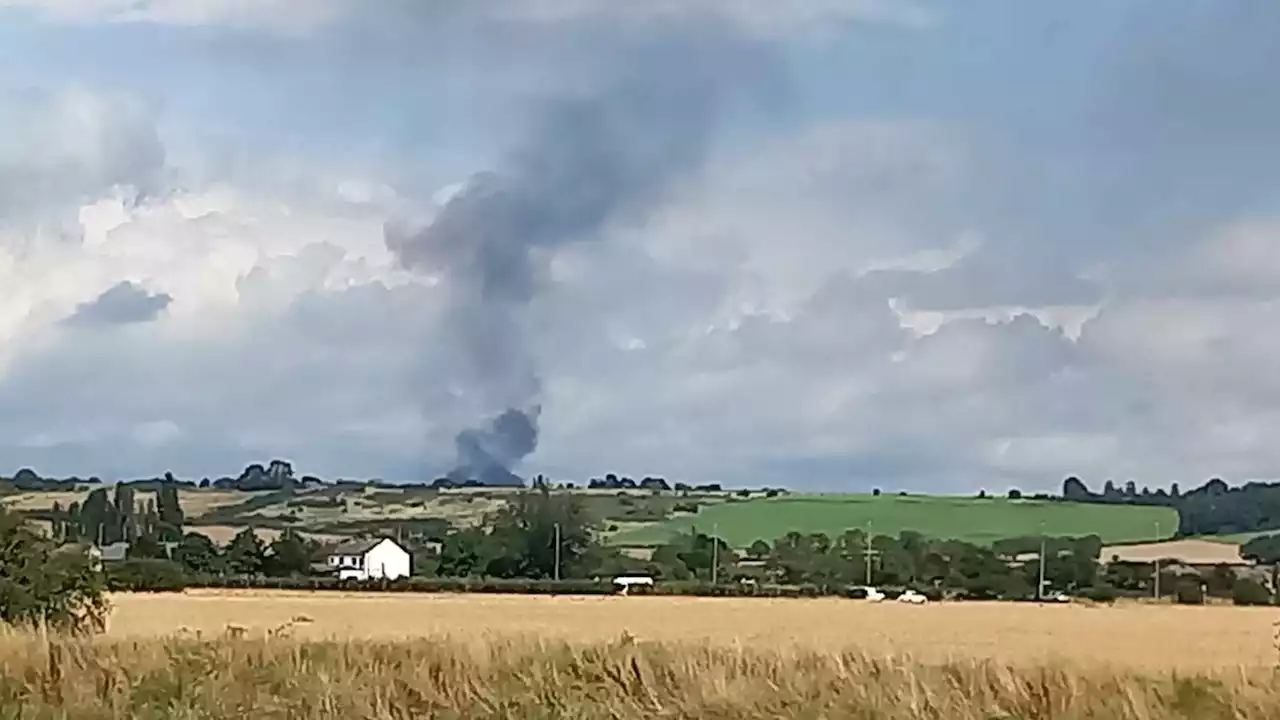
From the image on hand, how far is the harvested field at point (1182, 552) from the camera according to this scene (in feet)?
333

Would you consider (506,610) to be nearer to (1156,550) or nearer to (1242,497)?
(1156,550)

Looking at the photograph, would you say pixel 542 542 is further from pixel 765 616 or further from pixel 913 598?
pixel 765 616

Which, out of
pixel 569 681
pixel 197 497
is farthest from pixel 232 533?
pixel 569 681

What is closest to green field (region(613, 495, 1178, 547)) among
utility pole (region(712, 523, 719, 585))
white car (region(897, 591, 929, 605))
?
utility pole (region(712, 523, 719, 585))

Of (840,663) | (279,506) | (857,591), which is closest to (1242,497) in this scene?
(857,591)

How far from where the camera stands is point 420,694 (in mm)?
14711

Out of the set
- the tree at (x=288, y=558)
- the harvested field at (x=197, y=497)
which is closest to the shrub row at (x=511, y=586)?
the tree at (x=288, y=558)

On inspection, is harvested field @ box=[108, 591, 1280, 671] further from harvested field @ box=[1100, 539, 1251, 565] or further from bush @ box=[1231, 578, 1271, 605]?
harvested field @ box=[1100, 539, 1251, 565]

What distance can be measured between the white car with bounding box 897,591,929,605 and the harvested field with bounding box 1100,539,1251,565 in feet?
43.5

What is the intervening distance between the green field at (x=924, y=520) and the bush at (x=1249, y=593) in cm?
1321

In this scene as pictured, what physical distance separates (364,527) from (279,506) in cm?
1541

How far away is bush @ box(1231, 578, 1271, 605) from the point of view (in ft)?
300

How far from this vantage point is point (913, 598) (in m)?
93.1

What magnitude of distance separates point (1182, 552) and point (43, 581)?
83551 mm
